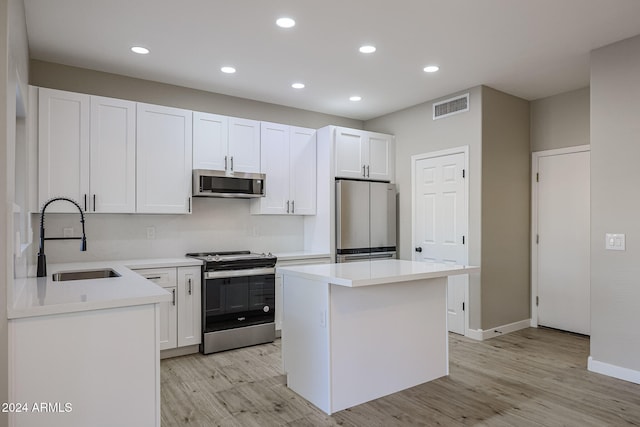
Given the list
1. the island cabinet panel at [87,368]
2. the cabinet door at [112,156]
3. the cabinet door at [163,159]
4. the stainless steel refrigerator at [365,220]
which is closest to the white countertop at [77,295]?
the island cabinet panel at [87,368]

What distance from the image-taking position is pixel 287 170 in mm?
4777

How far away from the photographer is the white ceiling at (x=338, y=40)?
276cm

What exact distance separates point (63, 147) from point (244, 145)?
66.6 inches

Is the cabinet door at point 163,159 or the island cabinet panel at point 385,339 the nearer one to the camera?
the island cabinet panel at point 385,339

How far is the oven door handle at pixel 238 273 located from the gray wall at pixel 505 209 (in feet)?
7.60

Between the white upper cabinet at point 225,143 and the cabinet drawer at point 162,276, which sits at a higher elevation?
the white upper cabinet at point 225,143

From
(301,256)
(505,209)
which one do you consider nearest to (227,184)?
(301,256)

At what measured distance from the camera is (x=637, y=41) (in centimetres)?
320

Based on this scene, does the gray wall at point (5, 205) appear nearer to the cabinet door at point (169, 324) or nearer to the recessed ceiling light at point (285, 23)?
the recessed ceiling light at point (285, 23)

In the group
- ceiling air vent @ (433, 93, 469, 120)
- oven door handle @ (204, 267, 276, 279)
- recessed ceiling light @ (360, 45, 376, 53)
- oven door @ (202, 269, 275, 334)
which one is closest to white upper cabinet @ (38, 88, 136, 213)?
oven door handle @ (204, 267, 276, 279)

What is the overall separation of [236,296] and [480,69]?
3.26 metres

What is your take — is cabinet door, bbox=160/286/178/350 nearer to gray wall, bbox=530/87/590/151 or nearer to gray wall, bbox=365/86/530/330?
gray wall, bbox=365/86/530/330

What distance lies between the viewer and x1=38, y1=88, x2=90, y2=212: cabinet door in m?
3.39

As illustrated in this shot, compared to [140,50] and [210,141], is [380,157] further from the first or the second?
[140,50]
